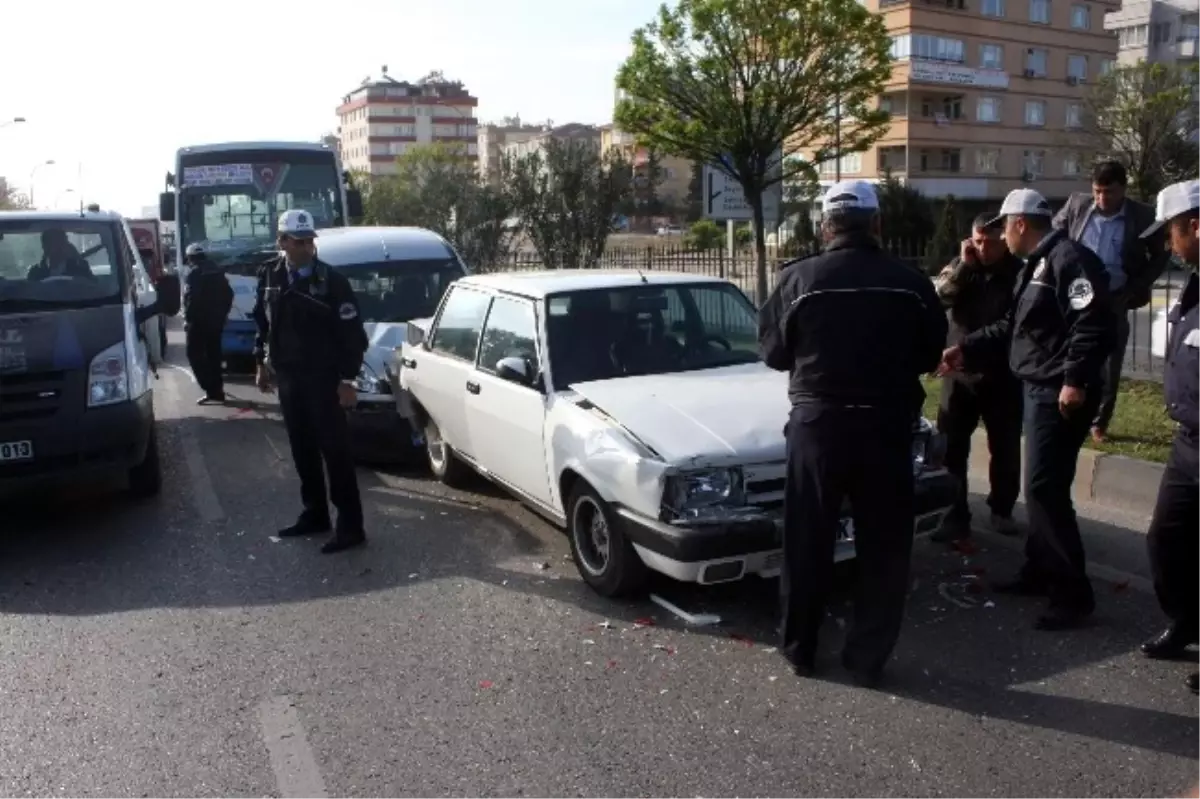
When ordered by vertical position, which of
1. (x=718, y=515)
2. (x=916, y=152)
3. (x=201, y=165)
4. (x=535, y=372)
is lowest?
(x=718, y=515)

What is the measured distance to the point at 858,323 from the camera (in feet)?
14.4

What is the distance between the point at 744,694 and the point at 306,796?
174 cm

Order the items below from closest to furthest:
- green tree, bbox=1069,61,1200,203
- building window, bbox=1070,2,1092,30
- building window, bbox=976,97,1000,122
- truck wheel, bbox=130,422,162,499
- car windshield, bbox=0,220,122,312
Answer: car windshield, bbox=0,220,122,312, truck wheel, bbox=130,422,162,499, green tree, bbox=1069,61,1200,203, building window, bbox=976,97,1000,122, building window, bbox=1070,2,1092,30

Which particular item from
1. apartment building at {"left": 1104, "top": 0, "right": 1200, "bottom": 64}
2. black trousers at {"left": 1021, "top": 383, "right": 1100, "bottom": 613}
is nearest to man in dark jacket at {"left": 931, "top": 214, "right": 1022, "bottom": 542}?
black trousers at {"left": 1021, "top": 383, "right": 1100, "bottom": 613}

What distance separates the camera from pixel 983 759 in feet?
13.0

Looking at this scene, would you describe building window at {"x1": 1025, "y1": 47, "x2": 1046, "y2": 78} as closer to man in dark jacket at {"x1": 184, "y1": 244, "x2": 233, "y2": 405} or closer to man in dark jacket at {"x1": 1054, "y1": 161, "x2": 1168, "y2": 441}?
man in dark jacket at {"x1": 184, "y1": 244, "x2": 233, "y2": 405}

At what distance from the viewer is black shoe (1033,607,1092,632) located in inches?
201

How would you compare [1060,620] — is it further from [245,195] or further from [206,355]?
[245,195]

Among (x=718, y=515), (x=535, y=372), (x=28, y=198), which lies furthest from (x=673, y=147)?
(x=28, y=198)

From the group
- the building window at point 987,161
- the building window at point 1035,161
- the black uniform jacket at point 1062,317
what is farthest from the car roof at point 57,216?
the building window at point 1035,161


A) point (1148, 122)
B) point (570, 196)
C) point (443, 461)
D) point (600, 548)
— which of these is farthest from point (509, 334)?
point (1148, 122)

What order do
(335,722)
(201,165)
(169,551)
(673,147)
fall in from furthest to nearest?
(673,147), (201,165), (169,551), (335,722)

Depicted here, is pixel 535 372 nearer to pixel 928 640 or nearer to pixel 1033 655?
pixel 928 640

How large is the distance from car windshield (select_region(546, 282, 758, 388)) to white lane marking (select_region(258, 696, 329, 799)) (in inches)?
92.4
